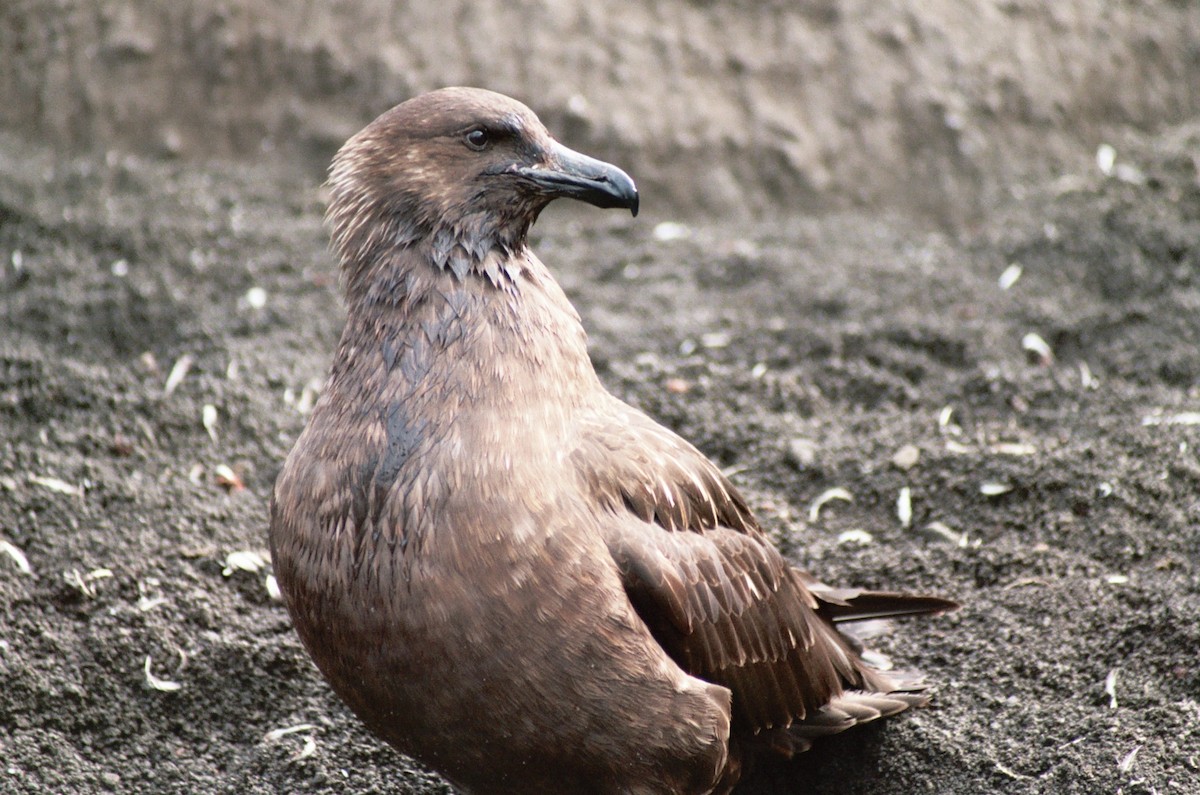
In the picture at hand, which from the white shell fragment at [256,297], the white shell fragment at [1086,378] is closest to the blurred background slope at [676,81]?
the white shell fragment at [256,297]

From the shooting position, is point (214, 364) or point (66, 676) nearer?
point (66, 676)

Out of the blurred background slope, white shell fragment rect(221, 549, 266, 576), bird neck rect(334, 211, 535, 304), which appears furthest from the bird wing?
the blurred background slope

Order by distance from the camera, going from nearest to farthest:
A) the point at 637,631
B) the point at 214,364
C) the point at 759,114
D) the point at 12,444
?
the point at 637,631, the point at 12,444, the point at 214,364, the point at 759,114

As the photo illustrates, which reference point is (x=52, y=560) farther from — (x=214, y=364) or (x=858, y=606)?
(x=858, y=606)

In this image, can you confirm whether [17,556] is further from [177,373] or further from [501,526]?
[501,526]

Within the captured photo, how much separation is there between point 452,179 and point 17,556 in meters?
1.87

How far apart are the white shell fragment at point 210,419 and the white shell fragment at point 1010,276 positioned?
3.44 meters

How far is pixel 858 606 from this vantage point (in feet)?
11.5

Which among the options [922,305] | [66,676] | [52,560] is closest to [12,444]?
[52,560]

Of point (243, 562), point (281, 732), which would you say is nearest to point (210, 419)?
point (243, 562)

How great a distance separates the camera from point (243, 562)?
3.95m

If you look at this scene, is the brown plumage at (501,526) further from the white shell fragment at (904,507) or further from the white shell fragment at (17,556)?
the white shell fragment at (17,556)

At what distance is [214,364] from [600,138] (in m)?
2.39

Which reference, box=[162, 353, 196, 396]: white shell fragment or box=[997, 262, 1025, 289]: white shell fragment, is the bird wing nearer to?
box=[162, 353, 196, 396]: white shell fragment
